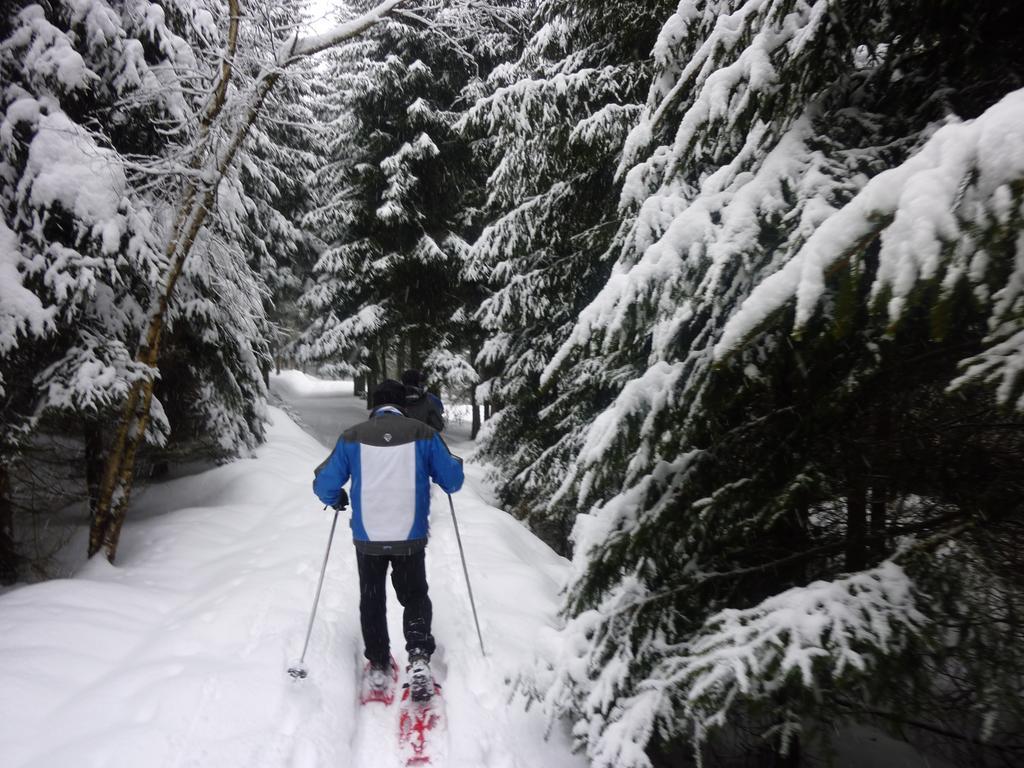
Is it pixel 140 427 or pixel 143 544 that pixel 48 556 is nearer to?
pixel 143 544

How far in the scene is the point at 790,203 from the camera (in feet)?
7.84

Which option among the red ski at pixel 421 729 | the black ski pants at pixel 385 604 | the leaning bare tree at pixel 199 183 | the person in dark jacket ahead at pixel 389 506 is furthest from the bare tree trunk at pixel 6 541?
the red ski at pixel 421 729

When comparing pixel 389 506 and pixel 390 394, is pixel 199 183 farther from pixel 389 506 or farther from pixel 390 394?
pixel 389 506

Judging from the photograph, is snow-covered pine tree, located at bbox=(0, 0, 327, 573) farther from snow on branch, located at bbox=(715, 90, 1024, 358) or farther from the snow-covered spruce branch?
snow on branch, located at bbox=(715, 90, 1024, 358)

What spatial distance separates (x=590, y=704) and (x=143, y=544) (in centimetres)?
530

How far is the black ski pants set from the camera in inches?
150

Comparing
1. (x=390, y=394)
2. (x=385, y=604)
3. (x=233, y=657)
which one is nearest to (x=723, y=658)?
(x=385, y=604)

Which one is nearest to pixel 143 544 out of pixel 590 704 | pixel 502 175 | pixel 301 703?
pixel 301 703

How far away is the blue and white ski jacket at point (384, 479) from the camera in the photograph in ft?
12.2

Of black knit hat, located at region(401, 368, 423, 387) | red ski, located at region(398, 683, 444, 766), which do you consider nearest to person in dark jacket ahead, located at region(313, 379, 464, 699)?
red ski, located at region(398, 683, 444, 766)

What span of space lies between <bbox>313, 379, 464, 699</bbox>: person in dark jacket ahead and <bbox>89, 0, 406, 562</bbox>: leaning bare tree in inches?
104

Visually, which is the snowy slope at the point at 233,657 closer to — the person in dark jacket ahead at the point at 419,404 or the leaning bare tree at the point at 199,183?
the leaning bare tree at the point at 199,183

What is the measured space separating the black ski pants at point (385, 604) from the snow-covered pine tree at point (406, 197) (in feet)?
28.5

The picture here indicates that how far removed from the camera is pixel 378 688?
3.74m
